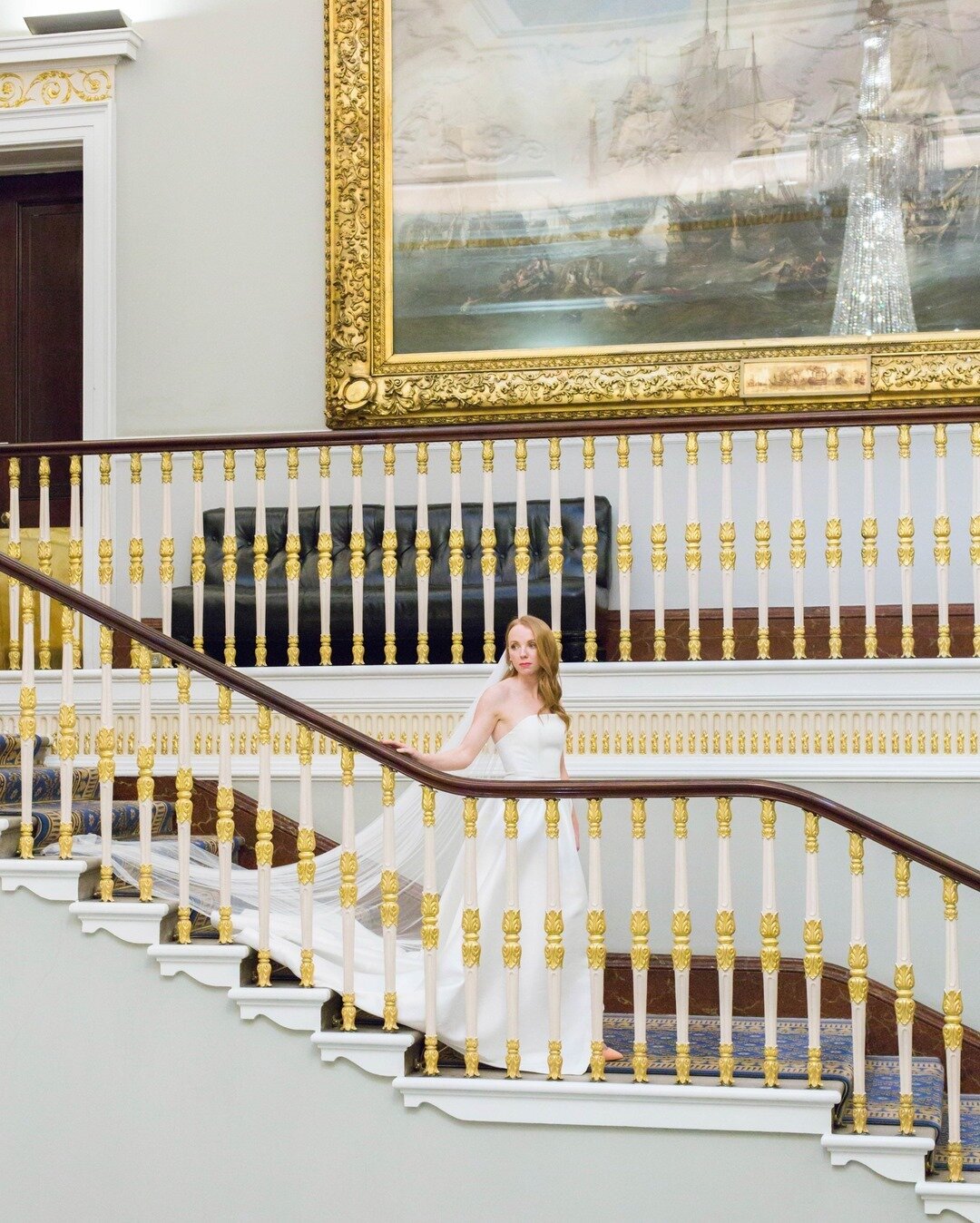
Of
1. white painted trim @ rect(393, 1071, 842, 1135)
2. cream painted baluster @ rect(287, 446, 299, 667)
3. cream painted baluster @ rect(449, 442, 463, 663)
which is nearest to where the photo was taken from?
white painted trim @ rect(393, 1071, 842, 1135)

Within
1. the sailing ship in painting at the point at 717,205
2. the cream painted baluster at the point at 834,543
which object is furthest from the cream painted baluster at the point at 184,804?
the sailing ship in painting at the point at 717,205

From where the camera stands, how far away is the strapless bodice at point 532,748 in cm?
482

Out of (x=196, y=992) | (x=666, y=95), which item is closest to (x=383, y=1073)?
(x=196, y=992)

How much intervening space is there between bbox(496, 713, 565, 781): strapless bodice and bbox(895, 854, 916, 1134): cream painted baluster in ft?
3.71

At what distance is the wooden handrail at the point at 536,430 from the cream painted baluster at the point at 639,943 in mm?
1897

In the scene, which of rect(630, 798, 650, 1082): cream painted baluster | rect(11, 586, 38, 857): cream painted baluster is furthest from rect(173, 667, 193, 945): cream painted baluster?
rect(630, 798, 650, 1082): cream painted baluster

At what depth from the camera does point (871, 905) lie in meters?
5.70

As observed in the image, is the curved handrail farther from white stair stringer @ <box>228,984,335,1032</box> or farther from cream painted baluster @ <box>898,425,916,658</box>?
cream painted baluster @ <box>898,425,916,658</box>

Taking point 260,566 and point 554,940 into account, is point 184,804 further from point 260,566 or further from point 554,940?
point 260,566

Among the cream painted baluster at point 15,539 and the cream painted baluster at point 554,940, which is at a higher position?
the cream painted baluster at point 15,539

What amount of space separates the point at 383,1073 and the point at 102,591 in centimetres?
230

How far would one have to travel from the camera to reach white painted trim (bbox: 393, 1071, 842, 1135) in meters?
4.19

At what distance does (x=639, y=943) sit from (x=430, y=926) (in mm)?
565

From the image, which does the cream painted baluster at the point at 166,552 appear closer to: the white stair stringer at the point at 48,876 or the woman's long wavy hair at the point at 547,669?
the white stair stringer at the point at 48,876
